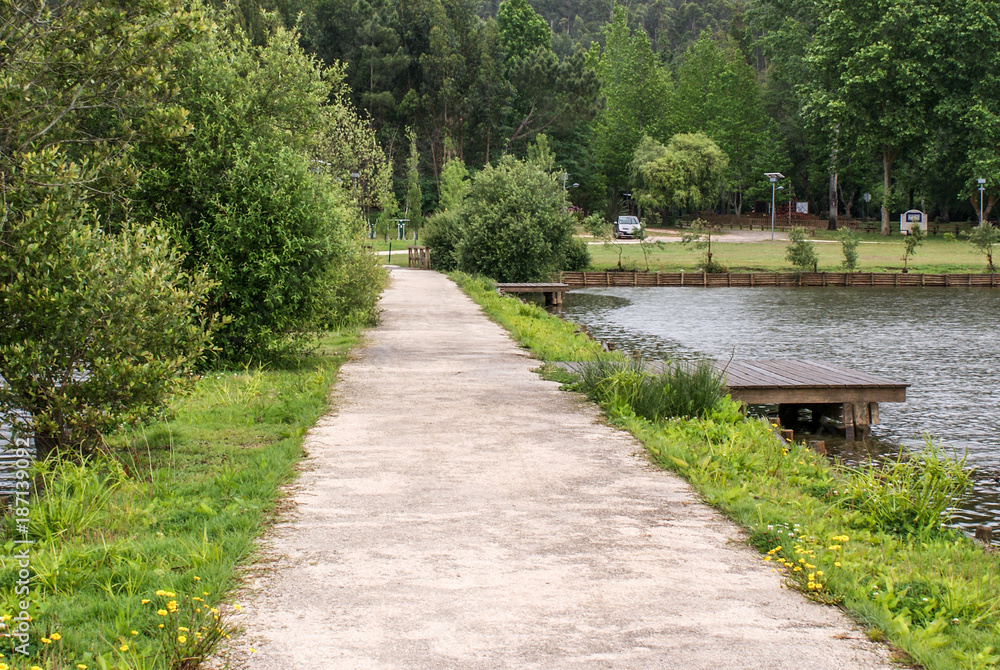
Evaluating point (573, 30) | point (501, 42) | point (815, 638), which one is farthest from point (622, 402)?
point (573, 30)

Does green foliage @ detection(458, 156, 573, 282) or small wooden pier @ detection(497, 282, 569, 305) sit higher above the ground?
green foliage @ detection(458, 156, 573, 282)

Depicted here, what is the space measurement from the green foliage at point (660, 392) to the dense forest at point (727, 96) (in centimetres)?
5303

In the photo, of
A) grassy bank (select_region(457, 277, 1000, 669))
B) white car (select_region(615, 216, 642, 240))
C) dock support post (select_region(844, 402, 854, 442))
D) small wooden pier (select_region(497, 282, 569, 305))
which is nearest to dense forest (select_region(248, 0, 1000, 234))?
white car (select_region(615, 216, 642, 240))

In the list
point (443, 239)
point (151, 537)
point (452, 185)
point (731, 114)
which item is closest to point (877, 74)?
point (731, 114)

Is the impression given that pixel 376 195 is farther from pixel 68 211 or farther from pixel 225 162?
pixel 68 211

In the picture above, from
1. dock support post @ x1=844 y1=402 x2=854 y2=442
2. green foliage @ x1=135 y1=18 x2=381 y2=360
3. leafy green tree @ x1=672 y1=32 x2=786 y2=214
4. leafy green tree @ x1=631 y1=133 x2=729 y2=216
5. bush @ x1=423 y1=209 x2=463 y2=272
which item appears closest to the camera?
green foliage @ x1=135 y1=18 x2=381 y2=360

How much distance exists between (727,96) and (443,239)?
50998 mm

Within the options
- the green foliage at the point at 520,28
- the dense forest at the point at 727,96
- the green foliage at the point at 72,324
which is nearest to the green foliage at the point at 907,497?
the green foliage at the point at 72,324

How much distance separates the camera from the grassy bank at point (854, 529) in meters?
4.94

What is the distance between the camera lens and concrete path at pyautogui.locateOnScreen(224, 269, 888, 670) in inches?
176

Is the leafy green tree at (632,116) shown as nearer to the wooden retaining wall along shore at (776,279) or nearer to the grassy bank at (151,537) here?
the wooden retaining wall along shore at (776,279)

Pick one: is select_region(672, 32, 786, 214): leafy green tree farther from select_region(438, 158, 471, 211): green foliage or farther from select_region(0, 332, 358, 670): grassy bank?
select_region(0, 332, 358, 670): grassy bank

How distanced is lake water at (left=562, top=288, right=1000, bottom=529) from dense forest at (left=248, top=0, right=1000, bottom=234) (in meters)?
27.3

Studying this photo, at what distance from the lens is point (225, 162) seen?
1343 cm
